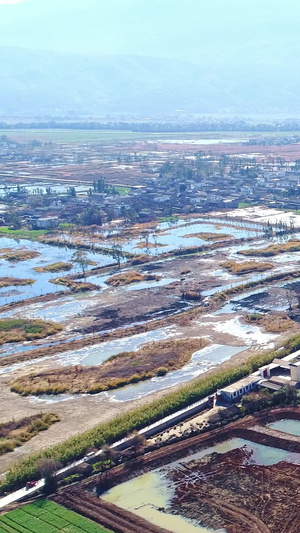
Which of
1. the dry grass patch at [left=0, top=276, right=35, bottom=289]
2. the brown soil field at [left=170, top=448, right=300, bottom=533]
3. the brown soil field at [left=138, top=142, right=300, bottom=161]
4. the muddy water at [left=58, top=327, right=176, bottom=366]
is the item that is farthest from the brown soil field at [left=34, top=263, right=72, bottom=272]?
the brown soil field at [left=138, top=142, right=300, bottom=161]

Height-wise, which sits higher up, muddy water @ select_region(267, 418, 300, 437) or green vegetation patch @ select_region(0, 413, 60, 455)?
muddy water @ select_region(267, 418, 300, 437)

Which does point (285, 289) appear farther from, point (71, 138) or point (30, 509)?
point (71, 138)

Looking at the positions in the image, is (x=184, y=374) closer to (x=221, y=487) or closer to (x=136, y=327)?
(x=136, y=327)

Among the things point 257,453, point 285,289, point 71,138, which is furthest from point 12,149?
point 257,453

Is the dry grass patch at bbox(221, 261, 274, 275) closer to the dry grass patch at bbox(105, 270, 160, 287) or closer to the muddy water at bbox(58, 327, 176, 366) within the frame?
the dry grass patch at bbox(105, 270, 160, 287)

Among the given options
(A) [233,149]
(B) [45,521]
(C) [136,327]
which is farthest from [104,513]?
(A) [233,149]

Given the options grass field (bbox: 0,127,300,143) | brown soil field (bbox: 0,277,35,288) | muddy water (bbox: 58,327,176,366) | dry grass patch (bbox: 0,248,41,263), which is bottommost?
muddy water (bbox: 58,327,176,366)

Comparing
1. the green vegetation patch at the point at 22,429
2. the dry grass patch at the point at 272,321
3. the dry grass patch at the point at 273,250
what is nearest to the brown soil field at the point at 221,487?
the green vegetation patch at the point at 22,429
